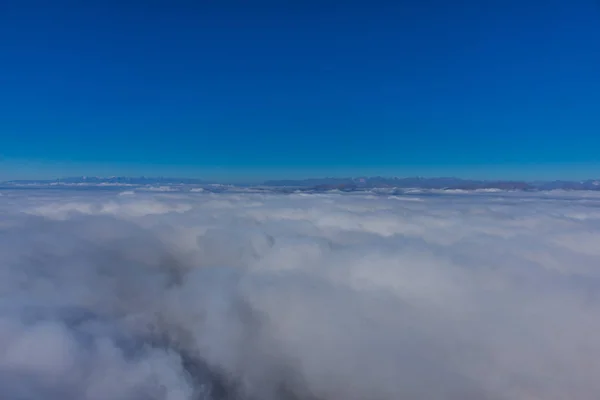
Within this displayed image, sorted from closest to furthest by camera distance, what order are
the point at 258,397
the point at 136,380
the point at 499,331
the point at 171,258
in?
the point at 136,380 → the point at 258,397 → the point at 499,331 → the point at 171,258

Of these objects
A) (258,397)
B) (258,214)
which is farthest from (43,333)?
(258,214)

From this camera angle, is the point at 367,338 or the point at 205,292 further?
the point at 205,292

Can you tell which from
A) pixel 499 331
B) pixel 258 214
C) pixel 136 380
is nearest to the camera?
pixel 136 380

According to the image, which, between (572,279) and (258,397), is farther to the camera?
(572,279)

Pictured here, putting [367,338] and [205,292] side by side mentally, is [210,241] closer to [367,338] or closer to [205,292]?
[205,292]

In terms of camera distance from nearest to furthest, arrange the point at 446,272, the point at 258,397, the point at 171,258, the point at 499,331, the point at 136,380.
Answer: the point at 136,380, the point at 258,397, the point at 499,331, the point at 446,272, the point at 171,258

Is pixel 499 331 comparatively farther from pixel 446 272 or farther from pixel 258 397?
pixel 258 397

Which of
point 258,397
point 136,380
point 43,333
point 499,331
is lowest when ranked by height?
point 258,397

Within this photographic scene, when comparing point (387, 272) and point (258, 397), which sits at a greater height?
point (387, 272)

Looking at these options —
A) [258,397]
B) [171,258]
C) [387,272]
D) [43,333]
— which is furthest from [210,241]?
[43,333]
